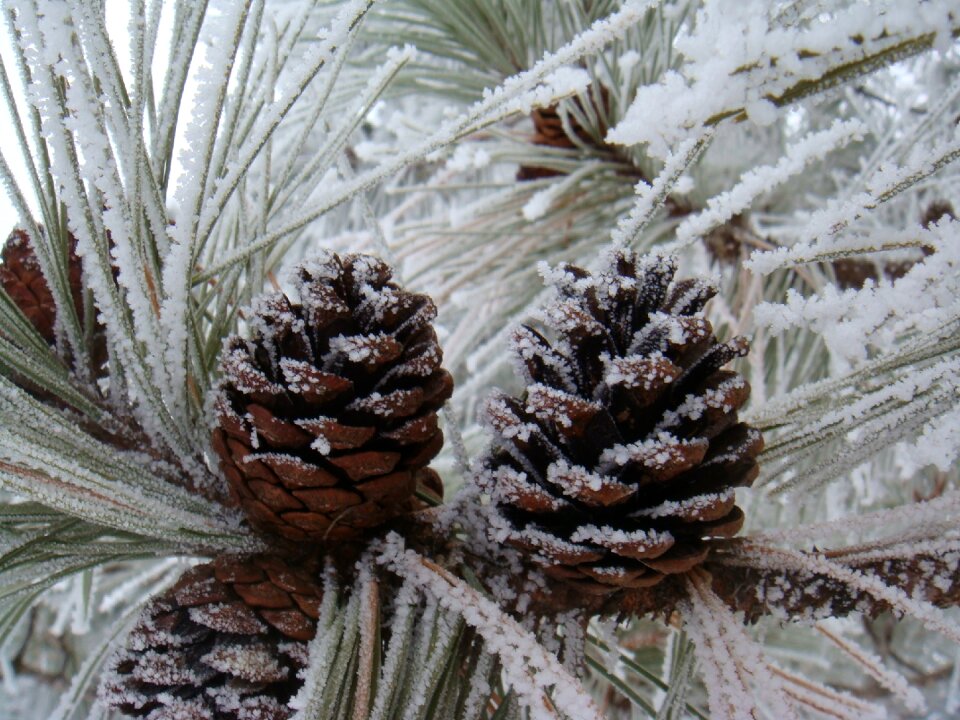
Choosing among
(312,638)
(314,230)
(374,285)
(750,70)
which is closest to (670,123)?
(750,70)

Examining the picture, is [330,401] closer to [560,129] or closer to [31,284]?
[31,284]

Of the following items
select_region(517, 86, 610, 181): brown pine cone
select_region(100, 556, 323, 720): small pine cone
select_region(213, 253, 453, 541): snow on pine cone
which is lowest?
select_region(100, 556, 323, 720): small pine cone

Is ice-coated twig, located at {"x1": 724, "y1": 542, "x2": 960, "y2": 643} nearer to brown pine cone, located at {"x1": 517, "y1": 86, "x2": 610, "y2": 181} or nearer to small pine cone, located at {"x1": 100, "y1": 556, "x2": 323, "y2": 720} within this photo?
small pine cone, located at {"x1": 100, "y1": 556, "x2": 323, "y2": 720}

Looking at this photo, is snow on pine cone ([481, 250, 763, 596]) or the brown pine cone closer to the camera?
snow on pine cone ([481, 250, 763, 596])

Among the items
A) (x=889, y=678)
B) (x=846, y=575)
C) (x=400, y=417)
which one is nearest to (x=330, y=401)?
(x=400, y=417)

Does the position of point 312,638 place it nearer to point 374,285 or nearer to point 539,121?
point 374,285

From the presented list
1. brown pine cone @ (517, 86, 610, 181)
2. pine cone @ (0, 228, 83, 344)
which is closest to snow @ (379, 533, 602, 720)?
pine cone @ (0, 228, 83, 344)
